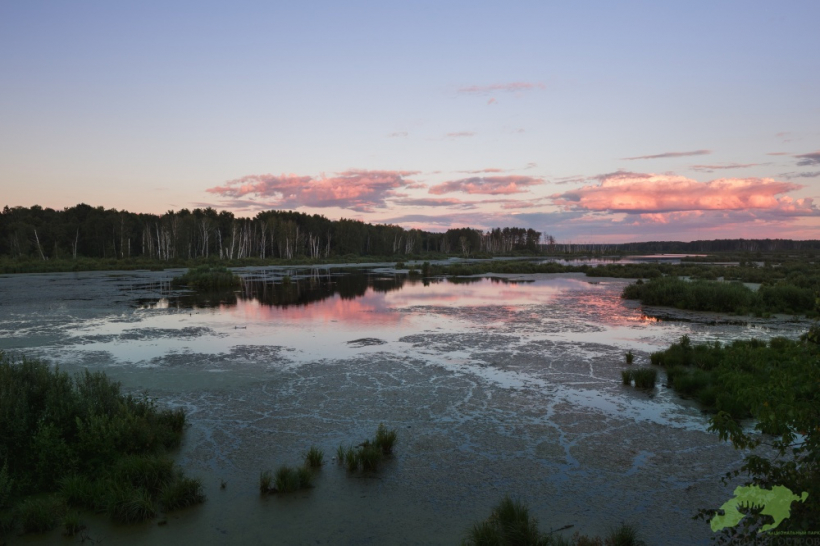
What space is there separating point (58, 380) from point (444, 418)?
658 cm

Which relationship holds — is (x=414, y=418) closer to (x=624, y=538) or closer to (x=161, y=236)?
(x=624, y=538)

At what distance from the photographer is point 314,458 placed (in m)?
7.13

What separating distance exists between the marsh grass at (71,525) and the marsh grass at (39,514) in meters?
0.17

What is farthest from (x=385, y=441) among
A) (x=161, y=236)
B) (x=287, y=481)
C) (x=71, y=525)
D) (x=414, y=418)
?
(x=161, y=236)

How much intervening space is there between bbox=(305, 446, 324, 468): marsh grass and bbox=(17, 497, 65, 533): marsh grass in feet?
9.74

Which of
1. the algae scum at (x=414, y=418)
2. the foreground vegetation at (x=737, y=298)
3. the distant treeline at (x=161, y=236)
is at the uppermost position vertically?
the distant treeline at (x=161, y=236)

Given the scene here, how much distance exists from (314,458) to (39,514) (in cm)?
324

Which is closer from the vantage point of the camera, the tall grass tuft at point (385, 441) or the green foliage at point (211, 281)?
the tall grass tuft at point (385, 441)

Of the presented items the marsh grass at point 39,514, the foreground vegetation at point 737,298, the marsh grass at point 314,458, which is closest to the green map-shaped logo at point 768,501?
the marsh grass at point 314,458

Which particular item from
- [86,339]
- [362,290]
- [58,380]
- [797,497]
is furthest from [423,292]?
[797,497]

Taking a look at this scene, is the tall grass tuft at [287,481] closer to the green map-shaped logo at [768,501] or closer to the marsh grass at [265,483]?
the marsh grass at [265,483]

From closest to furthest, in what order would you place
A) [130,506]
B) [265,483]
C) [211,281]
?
[130,506] < [265,483] < [211,281]

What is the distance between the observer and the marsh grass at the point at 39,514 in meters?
5.47

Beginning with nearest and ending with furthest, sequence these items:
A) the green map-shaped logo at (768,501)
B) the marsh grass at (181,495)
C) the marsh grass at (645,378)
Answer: the green map-shaped logo at (768,501) < the marsh grass at (181,495) < the marsh grass at (645,378)
